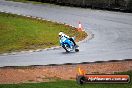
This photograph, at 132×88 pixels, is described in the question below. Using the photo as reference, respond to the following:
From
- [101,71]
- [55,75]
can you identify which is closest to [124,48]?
[101,71]

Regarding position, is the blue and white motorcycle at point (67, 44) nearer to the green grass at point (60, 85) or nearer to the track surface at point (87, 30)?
the track surface at point (87, 30)

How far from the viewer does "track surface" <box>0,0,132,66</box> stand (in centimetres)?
2777

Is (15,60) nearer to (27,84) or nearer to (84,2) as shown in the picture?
(27,84)

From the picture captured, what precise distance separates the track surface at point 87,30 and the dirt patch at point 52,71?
3.36ft

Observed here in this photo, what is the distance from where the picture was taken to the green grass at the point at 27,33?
32344mm

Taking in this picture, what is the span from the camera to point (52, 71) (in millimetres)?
25188

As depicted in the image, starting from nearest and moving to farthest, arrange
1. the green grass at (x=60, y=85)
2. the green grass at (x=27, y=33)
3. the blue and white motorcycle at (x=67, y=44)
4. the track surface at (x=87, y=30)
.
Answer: the green grass at (x=60, y=85)
the track surface at (x=87, y=30)
the blue and white motorcycle at (x=67, y=44)
the green grass at (x=27, y=33)

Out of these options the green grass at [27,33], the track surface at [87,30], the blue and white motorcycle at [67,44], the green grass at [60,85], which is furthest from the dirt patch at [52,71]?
→ the green grass at [27,33]

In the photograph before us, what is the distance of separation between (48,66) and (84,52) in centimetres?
449

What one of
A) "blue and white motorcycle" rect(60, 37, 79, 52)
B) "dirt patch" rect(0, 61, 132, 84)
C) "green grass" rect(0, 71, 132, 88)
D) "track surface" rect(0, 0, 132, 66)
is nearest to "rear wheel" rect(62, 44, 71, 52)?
"blue and white motorcycle" rect(60, 37, 79, 52)

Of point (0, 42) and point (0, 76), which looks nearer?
point (0, 76)

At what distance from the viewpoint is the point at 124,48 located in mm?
30781

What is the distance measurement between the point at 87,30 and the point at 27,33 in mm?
5695

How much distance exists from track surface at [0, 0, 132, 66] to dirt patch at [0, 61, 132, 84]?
1025 millimetres
